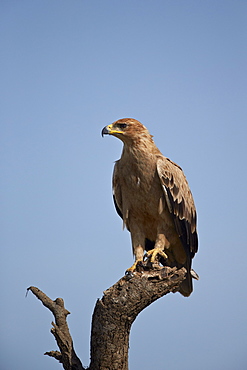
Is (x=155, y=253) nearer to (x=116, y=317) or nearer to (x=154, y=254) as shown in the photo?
(x=154, y=254)

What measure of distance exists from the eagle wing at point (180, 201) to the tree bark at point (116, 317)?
1.09 meters

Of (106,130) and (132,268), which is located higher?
(106,130)

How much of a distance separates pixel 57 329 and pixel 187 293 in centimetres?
233

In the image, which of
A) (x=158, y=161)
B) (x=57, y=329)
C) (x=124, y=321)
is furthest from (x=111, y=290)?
(x=158, y=161)

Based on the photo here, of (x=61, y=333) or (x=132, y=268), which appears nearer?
(x=61, y=333)

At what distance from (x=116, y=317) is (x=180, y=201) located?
6.75 ft

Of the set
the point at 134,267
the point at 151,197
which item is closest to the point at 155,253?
the point at 134,267

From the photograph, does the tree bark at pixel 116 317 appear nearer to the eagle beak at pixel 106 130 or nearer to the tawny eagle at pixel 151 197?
the tawny eagle at pixel 151 197

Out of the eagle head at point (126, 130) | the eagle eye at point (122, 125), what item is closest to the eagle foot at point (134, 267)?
the eagle head at point (126, 130)

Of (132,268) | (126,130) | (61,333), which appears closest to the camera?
(61,333)

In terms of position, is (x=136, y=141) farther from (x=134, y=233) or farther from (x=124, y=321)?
(x=124, y=321)

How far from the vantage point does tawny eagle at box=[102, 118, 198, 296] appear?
684 centimetres

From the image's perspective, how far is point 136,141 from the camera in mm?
6969

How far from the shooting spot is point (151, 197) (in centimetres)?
684
